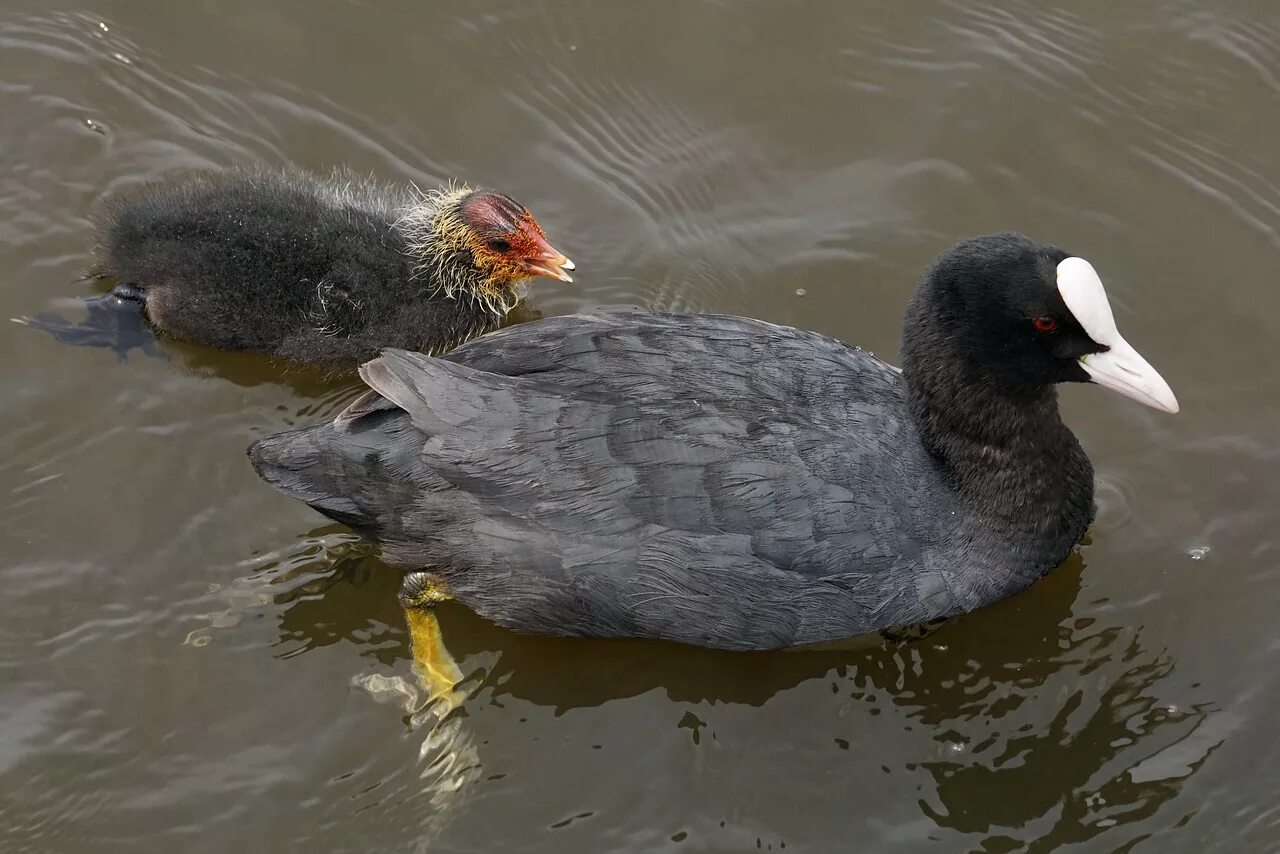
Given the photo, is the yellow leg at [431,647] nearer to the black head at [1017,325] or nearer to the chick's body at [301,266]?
the chick's body at [301,266]

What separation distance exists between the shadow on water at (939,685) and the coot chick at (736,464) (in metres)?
0.28

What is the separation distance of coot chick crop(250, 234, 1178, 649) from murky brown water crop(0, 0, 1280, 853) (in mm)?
424

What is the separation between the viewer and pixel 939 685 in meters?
4.97

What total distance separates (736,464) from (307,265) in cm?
209

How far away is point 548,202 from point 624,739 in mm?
2702

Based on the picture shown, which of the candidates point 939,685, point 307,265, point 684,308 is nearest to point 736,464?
point 939,685

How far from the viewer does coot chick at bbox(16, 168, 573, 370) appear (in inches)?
219

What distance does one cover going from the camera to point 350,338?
18.5 ft

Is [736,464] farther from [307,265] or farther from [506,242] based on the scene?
[307,265]

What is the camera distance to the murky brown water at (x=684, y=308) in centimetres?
464

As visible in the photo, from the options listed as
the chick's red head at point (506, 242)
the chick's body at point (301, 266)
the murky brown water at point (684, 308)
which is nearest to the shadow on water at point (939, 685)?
the murky brown water at point (684, 308)

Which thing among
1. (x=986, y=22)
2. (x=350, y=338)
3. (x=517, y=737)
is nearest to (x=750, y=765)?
(x=517, y=737)

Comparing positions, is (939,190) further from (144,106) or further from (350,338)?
(144,106)

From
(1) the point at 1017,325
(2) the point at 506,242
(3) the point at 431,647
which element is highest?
→ (1) the point at 1017,325
